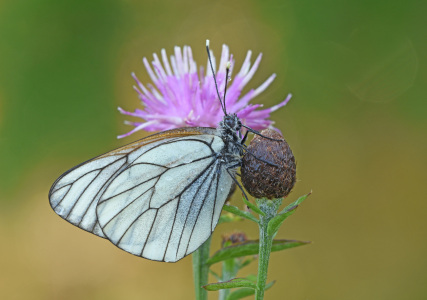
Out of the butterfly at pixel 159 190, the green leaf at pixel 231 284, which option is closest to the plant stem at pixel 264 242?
the green leaf at pixel 231 284

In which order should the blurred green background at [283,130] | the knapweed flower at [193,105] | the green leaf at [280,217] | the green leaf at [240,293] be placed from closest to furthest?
the green leaf at [280,217], the green leaf at [240,293], the knapweed flower at [193,105], the blurred green background at [283,130]

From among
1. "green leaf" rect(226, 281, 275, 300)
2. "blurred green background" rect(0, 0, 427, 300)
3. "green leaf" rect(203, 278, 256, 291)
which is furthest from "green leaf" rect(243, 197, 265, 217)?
"blurred green background" rect(0, 0, 427, 300)

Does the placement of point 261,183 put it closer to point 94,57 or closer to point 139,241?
point 139,241

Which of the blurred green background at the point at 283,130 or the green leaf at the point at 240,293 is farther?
the blurred green background at the point at 283,130

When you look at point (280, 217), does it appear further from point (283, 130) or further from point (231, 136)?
point (283, 130)

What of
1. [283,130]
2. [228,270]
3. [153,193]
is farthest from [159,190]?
[283,130]

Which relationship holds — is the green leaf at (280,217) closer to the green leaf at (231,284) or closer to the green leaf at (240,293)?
the green leaf at (231,284)
